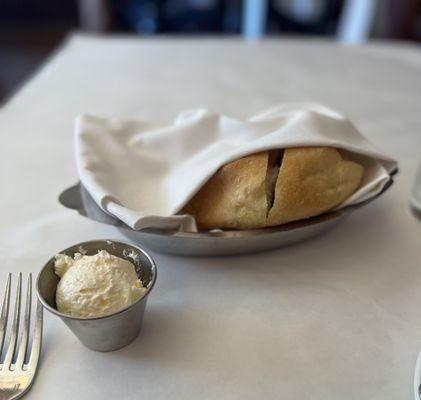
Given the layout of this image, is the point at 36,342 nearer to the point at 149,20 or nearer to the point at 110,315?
the point at 110,315

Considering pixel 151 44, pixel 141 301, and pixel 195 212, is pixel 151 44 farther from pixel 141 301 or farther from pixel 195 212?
pixel 141 301

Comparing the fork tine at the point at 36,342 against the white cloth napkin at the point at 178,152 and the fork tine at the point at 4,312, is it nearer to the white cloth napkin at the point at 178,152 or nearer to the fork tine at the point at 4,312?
the fork tine at the point at 4,312

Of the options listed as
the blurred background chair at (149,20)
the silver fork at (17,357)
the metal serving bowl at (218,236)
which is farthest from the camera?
the blurred background chair at (149,20)

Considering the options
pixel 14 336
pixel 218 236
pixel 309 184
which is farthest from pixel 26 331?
pixel 309 184

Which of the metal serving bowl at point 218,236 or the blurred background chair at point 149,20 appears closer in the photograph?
the metal serving bowl at point 218,236

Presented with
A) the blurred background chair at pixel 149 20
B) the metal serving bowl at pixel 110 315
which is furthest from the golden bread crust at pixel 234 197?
the blurred background chair at pixel 149 20

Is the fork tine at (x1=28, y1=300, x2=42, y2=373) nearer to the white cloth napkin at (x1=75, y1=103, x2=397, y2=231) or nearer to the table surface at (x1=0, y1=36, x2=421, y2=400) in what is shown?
the table surface at (x1=0, y1=36, x2=421, y2=400)
